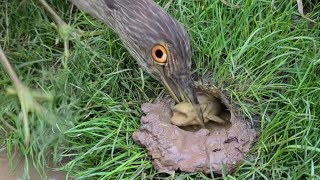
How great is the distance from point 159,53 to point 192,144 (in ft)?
1.38

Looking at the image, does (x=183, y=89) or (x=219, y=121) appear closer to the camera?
(x=183, y=89)

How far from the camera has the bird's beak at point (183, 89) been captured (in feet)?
9.92

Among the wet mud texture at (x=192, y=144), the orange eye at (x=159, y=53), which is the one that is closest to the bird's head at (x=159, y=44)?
the orange eye at (x=159, y=53)

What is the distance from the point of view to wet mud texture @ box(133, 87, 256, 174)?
2.96 meters

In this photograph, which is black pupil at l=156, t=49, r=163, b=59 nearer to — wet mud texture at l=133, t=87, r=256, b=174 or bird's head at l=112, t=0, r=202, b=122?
bird's head at l=112, t=0, r=202, b=122

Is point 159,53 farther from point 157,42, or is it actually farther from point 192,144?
point 192,144

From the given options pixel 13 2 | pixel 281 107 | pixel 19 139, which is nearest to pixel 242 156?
pixel 281 107

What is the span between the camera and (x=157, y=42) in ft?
9.74

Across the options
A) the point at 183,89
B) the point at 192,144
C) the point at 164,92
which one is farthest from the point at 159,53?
the point at 192,144

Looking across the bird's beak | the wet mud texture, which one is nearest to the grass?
the wet mud texture

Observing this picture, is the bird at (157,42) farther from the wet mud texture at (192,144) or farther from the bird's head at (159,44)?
the wet mud texture at (192,144)

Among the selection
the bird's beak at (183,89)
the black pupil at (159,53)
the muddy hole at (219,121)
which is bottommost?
the muddy hole at (219,121)

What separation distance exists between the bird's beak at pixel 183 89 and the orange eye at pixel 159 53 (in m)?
0.10

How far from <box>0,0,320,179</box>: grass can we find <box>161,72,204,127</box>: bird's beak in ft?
0.59
